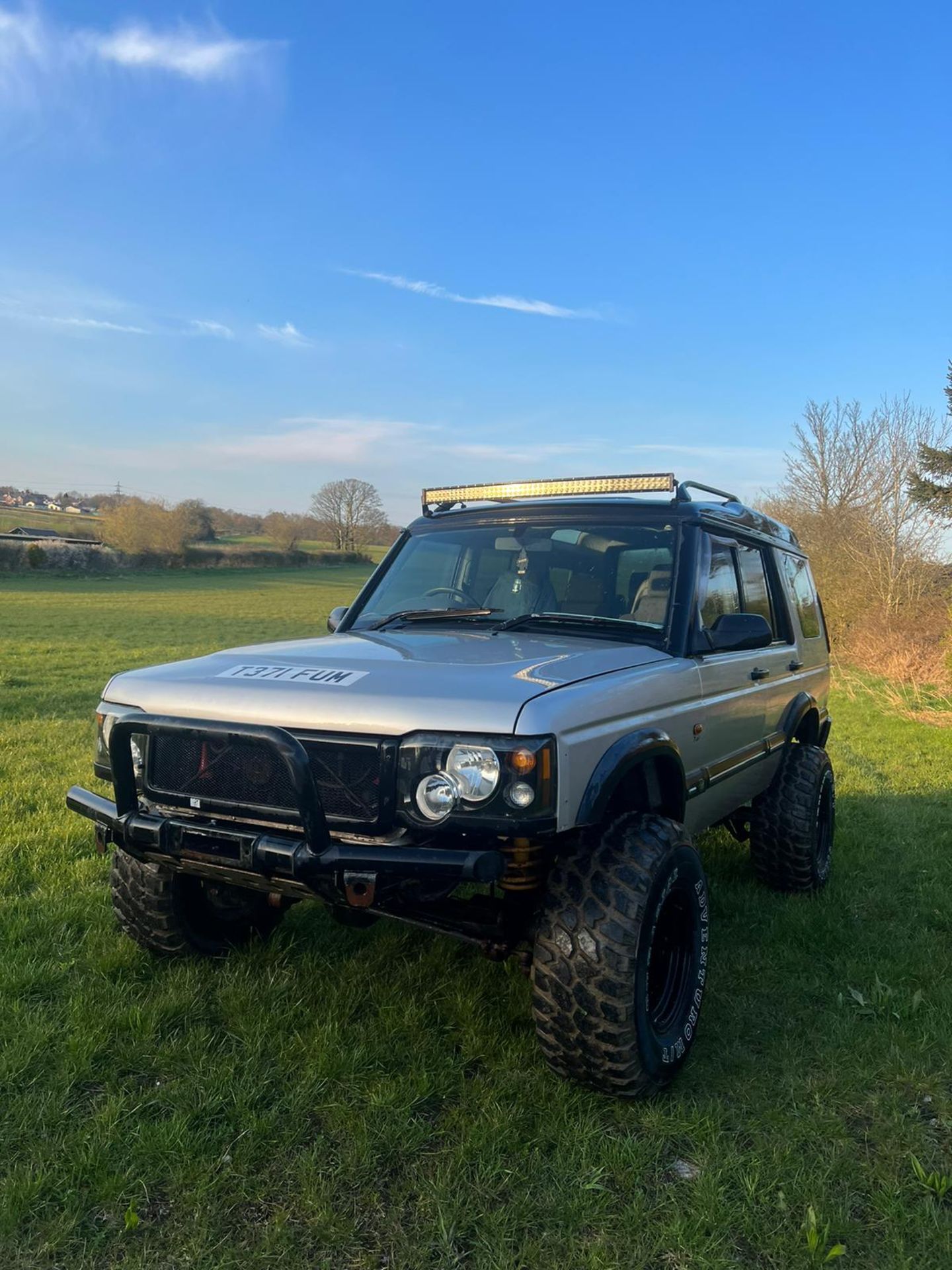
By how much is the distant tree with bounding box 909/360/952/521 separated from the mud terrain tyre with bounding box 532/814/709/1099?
2504 cm

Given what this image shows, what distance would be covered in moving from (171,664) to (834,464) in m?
28.9

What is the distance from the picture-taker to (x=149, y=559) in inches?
2156

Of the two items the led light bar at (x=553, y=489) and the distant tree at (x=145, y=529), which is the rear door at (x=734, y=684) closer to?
the led light bar at (x=553, y=489)

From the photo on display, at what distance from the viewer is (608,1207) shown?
2.52m

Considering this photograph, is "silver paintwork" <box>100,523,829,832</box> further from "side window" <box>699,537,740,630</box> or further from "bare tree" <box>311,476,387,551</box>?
"bare tree" <box>311,476,387,551</box>

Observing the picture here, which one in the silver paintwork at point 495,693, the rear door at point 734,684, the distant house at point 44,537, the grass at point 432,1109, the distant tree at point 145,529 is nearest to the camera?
the grass at point 432,1109

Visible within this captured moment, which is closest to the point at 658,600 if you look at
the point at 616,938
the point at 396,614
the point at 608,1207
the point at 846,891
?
the point at 396,614

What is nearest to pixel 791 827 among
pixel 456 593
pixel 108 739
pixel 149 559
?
pixel 456 593

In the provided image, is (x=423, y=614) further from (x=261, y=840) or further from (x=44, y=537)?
(x=44, y=537)

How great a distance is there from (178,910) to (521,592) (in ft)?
6.86

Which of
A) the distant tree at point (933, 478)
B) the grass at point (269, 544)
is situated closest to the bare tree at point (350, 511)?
the grass at point (269, 544)

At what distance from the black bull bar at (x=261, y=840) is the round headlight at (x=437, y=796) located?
0.11 metres

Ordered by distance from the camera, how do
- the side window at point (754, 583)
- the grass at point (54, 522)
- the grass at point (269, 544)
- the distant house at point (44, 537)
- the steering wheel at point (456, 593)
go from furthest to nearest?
the grass at point (269, 544) → the grass at point (54, 522) → the distant house at point (44, 537) → the side window at point (754, 583) → the steering wheel at point (456, 593)

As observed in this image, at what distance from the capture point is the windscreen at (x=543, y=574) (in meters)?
3.92
